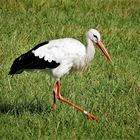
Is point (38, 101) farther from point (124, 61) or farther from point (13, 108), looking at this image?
point (124, 61)

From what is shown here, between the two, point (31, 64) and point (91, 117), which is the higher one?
point (31, 64)

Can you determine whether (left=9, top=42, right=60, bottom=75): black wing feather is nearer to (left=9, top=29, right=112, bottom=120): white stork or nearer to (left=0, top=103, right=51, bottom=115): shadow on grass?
(left=9, top=29, right=112, bottom=120): white stork

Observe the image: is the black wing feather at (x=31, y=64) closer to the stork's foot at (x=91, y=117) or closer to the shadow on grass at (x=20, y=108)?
the shadow on grass at (x=20, y=108)

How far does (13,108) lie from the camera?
688 cm

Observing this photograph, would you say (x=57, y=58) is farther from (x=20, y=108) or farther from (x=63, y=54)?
(x=20, y=108)

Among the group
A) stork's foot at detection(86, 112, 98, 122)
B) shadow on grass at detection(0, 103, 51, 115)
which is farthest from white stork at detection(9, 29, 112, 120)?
stork's foot at detection(86, 112, 98, 122)

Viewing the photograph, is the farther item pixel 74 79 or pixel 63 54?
pixel 74 79

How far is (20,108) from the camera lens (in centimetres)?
693

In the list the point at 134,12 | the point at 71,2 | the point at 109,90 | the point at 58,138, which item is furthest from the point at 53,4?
the point at 58,138

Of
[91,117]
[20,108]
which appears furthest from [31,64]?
[91,117]

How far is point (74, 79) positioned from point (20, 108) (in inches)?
51.8

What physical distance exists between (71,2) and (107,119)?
19.1ft

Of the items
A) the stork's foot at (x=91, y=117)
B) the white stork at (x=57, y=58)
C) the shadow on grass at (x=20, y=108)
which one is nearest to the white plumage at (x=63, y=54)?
the white stork at (x=57, y=58)

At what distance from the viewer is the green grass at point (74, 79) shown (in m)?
6.32
